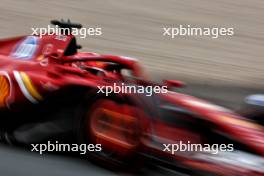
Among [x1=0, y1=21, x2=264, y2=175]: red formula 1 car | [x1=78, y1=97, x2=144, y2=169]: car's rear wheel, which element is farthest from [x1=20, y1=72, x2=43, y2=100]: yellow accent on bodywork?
[x1=78, y1=97, x2=144, y2=169]: car's rear wheel

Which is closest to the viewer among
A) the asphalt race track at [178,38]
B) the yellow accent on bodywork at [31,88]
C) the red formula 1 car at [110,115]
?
the red formula 1 car at [110,115]

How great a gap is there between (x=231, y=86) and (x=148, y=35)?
310 cm

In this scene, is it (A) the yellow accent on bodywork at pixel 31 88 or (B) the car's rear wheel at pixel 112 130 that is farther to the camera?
(A) the yellow accent on bodywork at pixel 31 88

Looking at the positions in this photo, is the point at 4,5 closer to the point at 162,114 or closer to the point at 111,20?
the point at 111,20

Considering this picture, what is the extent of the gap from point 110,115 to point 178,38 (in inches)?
244

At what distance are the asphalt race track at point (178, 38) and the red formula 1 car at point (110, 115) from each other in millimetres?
2321

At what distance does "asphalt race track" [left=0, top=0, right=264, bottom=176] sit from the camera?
352 inches

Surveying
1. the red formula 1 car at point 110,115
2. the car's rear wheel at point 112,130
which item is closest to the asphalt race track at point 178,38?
the red formula 1 car at point 110,115

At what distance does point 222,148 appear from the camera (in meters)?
4.91

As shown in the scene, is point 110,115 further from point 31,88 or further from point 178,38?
point 178,38

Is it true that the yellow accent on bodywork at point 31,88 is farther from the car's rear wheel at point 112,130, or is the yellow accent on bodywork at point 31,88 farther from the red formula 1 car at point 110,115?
the car's rear wheel at point 112,130

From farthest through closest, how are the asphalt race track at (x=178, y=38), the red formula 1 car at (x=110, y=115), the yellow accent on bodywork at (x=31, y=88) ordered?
the asphalt race track at (x=178, y=38) < the yellow accent on bodywork at (x=31, y=88) < the red formula 1 car at (x=110, y=115)

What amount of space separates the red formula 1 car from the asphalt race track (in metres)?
2.32

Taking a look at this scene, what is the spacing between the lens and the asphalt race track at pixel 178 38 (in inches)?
352
